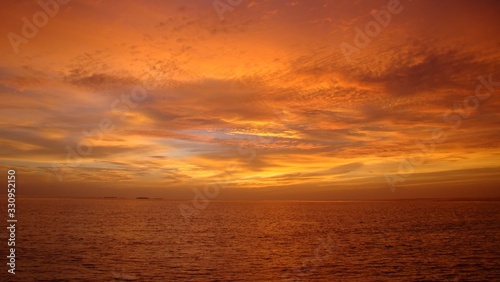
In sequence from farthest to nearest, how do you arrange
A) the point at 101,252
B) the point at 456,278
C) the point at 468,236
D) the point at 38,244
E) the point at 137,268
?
1. the point at 468,236
2. the point at 38,244
3. the point at 101,252
4. the point at 137,268
5. the point at 456,278

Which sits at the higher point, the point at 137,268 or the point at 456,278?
the point at 137,268

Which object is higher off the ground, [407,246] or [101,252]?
[101,252]

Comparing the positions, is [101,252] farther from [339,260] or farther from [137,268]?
[339,260]

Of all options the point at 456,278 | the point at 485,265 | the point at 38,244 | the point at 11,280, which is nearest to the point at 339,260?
the point at 456,278

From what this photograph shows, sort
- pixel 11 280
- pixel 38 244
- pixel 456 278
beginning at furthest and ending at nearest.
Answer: pixel 38 244
pixel 456 278
pixel 11 280

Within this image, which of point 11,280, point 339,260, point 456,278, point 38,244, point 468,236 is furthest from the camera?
point 468,236

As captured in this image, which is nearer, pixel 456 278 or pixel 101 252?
pixel 456 278

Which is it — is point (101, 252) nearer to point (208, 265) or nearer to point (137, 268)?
point (137, 268)

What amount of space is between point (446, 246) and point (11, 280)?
6043cm

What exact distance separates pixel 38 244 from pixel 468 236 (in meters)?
77.8

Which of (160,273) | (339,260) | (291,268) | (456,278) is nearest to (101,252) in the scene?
(160,273)

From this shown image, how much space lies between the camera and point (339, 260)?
4828cm

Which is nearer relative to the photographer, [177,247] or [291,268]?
[291,268]

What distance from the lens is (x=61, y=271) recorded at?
3997cm
